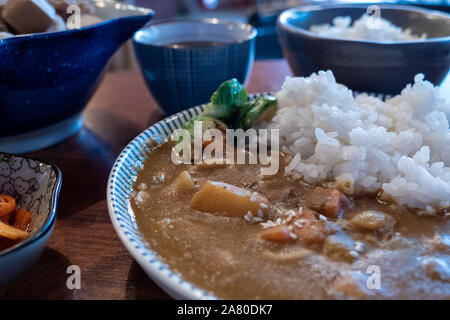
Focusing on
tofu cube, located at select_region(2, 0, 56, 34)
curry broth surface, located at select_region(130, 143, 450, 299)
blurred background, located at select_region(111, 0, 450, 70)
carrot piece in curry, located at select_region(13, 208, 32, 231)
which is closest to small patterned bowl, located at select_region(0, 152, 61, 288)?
carrot piece in curry, located at select_region(13, 208, 32, 231)

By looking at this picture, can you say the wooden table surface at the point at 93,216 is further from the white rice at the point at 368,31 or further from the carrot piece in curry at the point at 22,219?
the white rice at the point at 368,31

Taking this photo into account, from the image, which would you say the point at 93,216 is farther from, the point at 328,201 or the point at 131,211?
the point at 328,201

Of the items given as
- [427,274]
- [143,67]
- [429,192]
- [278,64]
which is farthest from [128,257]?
[278,64]

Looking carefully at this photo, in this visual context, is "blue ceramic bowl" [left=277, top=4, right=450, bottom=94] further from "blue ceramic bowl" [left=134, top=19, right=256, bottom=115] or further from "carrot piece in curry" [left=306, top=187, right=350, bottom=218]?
"carrot piece in curry" [left=306, top=187, right=350, bottom=218]

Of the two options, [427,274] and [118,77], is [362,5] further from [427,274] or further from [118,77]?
[427,274]

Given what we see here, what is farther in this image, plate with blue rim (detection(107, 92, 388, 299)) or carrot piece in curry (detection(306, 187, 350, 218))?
carrot piece in curry (detection(306, 187, 350, 218))

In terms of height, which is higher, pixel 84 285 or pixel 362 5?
pixel 362 5
